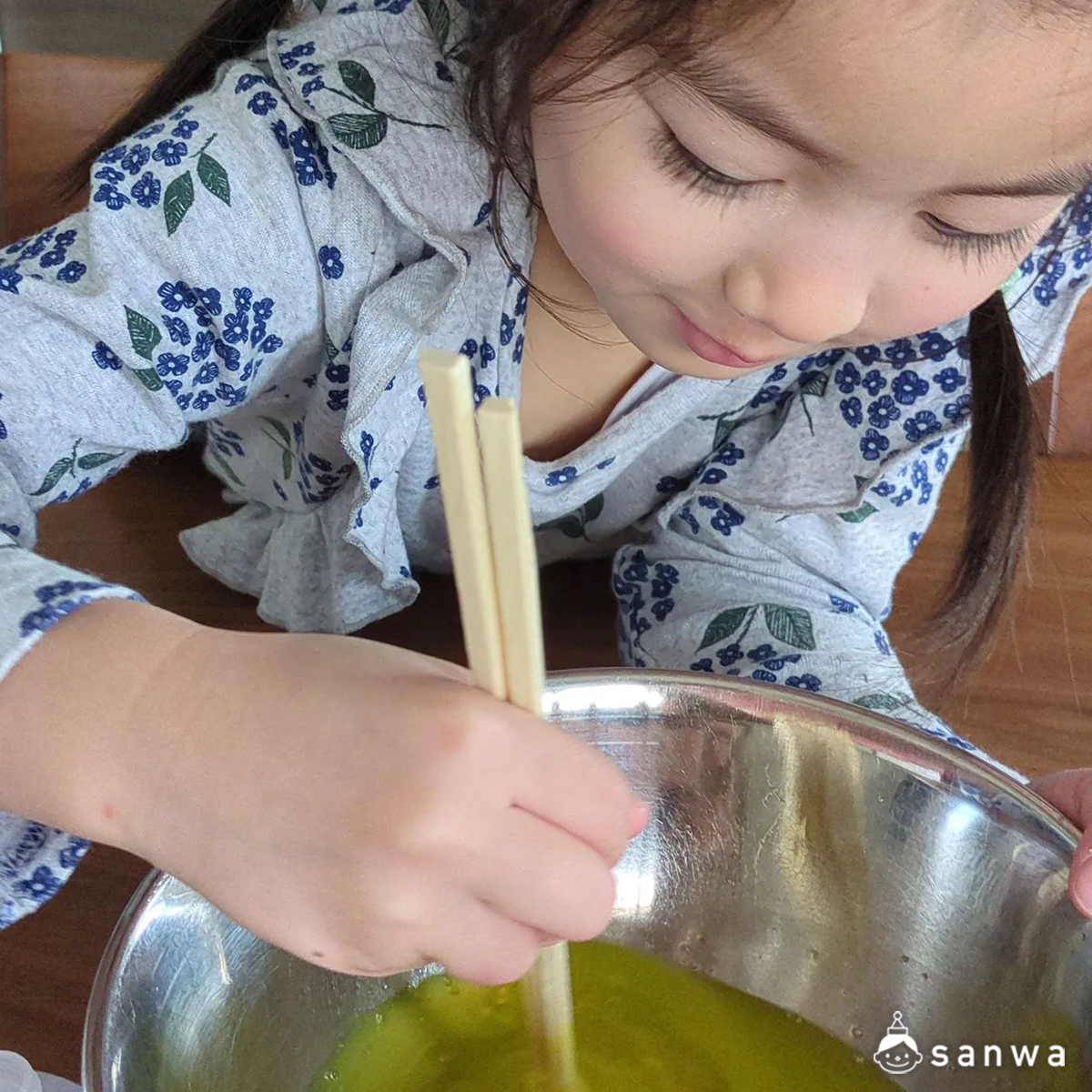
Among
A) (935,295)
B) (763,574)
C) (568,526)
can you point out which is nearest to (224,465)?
(568,526)

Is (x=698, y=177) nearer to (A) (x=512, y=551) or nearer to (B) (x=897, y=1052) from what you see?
(A) (x=512, y=551)

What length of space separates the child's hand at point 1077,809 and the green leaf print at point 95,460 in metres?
0.37

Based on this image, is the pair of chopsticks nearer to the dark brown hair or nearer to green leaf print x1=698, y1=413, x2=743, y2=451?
the dark brown hair

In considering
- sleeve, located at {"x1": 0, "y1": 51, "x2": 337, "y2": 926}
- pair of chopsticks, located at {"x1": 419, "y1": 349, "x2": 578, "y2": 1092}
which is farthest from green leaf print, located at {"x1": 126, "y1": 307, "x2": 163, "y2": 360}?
pair of chopsticks, located at {"x1": 419, "y1": 349, "x2": 578, "y2": 1092}

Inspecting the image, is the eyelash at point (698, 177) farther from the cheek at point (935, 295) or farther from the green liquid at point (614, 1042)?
the green liquid at point (614, 1042)

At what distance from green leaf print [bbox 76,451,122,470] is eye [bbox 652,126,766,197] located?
0.79 feet

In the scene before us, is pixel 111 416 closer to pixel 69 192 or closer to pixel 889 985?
pixel 69 192

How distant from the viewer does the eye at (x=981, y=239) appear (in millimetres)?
353

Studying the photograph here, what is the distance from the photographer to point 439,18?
46 cm

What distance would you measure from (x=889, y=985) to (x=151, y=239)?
1.26 ft

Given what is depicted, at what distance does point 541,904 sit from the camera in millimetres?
288

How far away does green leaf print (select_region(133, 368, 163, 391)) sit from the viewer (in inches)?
17.4

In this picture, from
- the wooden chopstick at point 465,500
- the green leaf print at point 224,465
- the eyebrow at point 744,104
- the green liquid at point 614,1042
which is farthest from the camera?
the green leaf print at point 224,465

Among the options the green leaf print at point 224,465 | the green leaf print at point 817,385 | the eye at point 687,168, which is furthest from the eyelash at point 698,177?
the green leaf print at point 224,465
